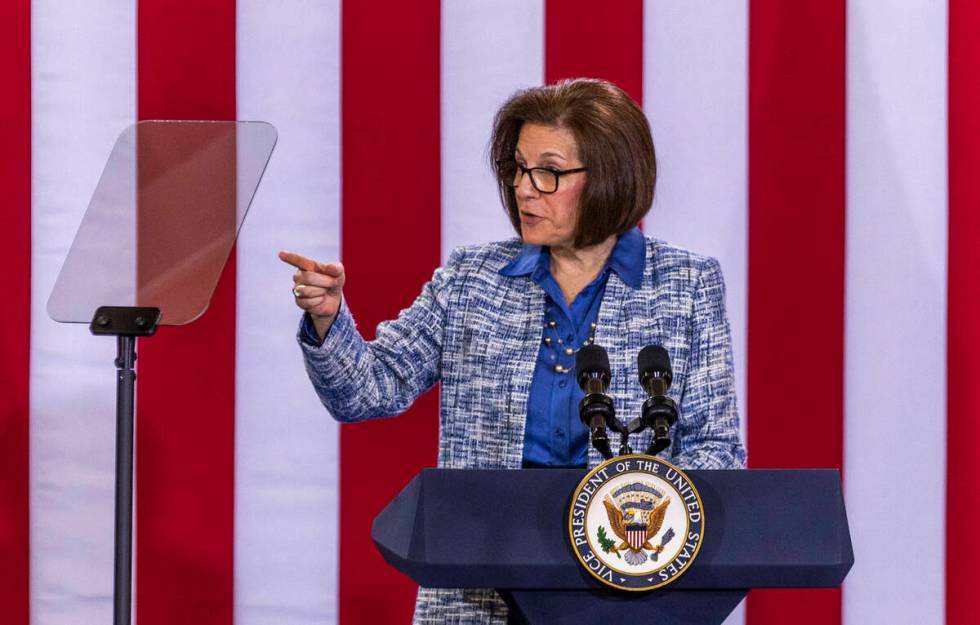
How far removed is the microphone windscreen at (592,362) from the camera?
42.8 inches

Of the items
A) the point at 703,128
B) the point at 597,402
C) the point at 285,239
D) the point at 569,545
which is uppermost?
the point at 703,128

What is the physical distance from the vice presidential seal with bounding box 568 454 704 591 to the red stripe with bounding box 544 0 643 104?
1158mm

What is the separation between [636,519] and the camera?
102 cm

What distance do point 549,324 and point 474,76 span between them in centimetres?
→ 68

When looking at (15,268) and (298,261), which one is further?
(15,268)

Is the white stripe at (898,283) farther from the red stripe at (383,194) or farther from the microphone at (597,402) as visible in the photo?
the microphone at (597,402)

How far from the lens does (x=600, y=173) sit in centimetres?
154

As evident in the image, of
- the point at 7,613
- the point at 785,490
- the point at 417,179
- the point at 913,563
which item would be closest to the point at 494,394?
the point at 785,490

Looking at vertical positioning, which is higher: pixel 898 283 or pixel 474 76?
pixel 474 76

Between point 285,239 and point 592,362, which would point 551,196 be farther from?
point 285,239

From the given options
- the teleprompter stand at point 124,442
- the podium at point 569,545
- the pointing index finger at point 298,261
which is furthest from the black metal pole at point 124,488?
the podium at point 569,545

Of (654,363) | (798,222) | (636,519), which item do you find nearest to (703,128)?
(798,222)

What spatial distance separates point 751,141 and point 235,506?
105 cm

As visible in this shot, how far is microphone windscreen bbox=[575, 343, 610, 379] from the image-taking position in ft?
3.56
